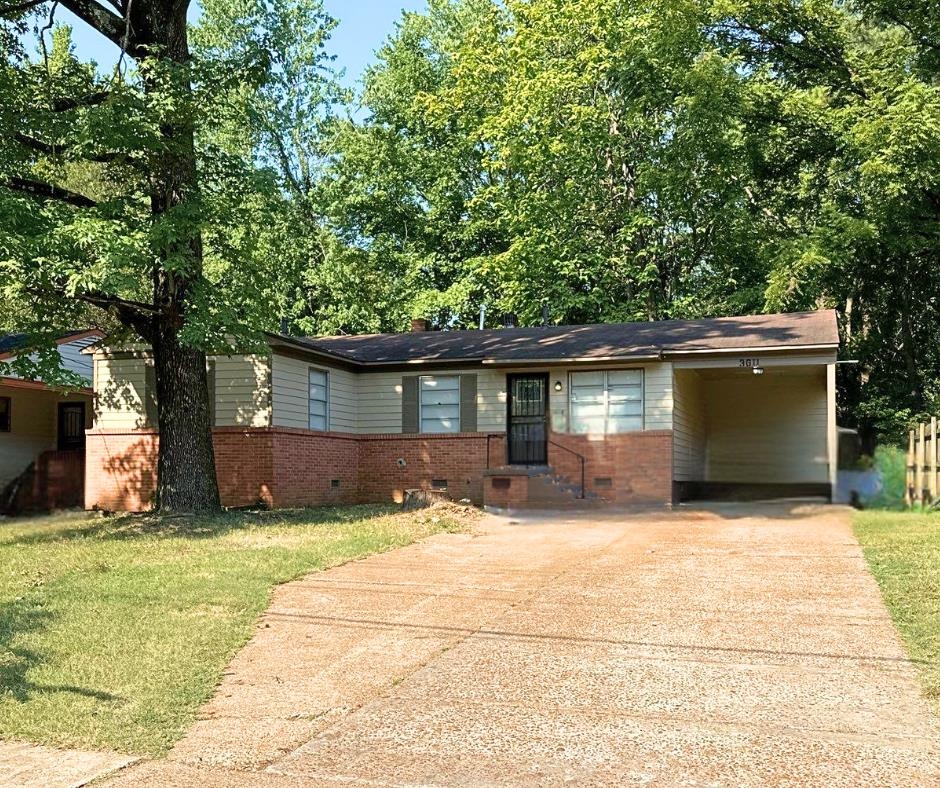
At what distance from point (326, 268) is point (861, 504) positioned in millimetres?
21489

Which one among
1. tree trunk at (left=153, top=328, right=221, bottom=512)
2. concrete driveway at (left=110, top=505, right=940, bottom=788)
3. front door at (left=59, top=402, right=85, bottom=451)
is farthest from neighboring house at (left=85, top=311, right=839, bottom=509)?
concrete driveway at (left=110, top=505, right=940, bottom=788)

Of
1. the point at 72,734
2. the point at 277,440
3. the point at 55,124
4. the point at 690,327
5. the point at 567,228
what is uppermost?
the point at 567,228

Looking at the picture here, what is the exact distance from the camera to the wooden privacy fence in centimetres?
1511

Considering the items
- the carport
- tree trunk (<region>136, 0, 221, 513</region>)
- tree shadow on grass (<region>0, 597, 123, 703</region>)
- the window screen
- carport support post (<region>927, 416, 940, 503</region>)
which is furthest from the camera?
the carport

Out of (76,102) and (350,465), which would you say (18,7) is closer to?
(76,102)

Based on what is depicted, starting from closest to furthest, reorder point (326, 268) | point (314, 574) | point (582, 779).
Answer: point (582, 779)
point (314, 574)
point (326, 268)

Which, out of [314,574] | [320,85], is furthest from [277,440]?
[320,85]

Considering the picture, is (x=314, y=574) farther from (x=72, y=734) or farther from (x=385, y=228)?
(x=385, y=228)

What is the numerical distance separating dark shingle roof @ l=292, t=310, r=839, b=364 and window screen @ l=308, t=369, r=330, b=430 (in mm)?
621

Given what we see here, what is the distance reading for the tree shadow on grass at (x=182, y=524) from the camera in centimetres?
1397

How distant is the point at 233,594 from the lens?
9.17 meters

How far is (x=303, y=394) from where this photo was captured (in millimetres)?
20125

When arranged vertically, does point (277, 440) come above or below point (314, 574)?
above

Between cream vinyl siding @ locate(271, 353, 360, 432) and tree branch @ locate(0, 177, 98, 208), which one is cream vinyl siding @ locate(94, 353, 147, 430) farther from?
tree branch @ locate(0, 177, 98, 208)
